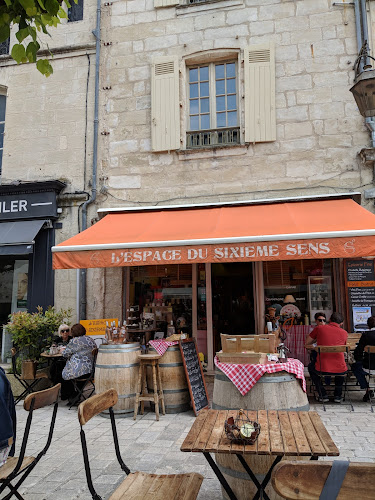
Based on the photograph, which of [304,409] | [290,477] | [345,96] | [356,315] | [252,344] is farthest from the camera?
[345,96]

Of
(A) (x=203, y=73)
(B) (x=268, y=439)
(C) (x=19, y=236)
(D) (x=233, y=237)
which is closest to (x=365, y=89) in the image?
Result: (D) (x=233, y=237)

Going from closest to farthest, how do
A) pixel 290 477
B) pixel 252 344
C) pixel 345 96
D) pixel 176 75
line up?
pixel 290 477, pixel 252 344, pixel 345 96, pixel 176 75

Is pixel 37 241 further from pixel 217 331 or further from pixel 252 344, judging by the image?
pixel 252 344

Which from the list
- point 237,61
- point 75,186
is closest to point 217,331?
point 75,186

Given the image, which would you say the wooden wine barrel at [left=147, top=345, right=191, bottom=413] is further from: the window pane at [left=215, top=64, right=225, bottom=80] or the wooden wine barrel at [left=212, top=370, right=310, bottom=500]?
the window pane at [left=215, top=64, right=225, bottom=80]

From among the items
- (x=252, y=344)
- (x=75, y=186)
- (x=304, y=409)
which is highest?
(x=75, y=186)

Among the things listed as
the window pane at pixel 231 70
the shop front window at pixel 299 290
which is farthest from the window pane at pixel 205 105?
the shop front window at pixel 299 290

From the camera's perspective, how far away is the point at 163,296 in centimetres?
779

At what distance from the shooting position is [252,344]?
166 inches

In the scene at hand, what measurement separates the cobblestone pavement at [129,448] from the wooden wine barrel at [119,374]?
0.19 meters

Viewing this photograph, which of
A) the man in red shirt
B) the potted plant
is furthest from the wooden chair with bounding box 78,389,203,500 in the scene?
the potted plant

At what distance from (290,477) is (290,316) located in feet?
19.4

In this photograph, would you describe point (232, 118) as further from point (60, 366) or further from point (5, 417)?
point (5, 417)

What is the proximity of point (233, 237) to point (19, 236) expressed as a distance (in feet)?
14.5
